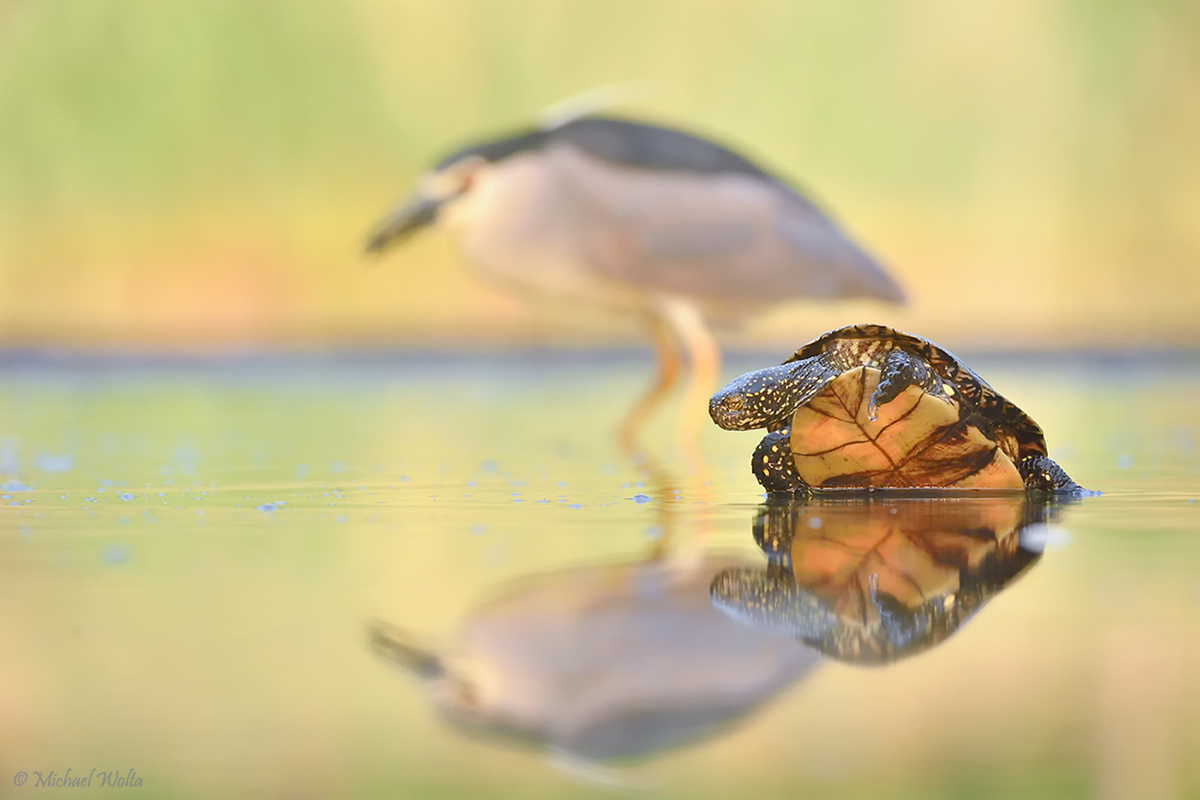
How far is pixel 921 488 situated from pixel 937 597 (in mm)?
1352

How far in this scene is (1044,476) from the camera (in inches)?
117

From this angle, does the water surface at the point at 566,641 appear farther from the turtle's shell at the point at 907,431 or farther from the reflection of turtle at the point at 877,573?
the turtle's shell at the point at 907,431

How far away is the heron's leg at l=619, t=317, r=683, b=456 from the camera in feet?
15.7

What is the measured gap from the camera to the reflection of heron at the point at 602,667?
1.18m

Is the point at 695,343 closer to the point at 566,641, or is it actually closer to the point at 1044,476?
the point at 1044,476

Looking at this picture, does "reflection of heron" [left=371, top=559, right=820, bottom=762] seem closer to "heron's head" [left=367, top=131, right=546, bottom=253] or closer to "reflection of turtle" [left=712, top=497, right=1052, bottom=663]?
"reflection of turtle" [left=712, top=497, right=1052, bottom=663]

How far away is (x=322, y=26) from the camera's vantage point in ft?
40.3

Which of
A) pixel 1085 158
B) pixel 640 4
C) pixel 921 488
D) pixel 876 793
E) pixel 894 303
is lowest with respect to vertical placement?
pixel 876 793

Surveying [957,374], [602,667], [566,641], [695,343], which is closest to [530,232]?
[695,343]

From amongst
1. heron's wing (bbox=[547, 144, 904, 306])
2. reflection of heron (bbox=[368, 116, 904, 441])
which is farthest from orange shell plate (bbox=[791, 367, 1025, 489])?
heron's wing (bbox=[547, 144, 904, 306])

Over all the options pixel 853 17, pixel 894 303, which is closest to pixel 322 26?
pixel 853 17

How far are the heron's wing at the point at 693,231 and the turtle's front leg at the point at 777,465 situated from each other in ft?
12.3

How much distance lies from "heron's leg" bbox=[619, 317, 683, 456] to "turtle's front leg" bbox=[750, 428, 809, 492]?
1040 millimetres

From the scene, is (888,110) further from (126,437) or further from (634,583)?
(634,583)
